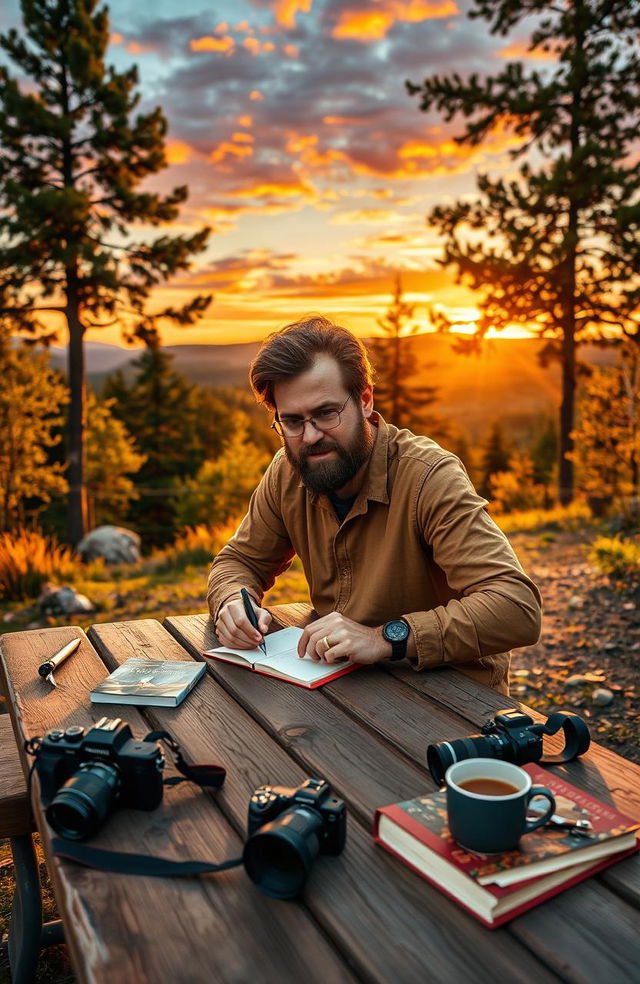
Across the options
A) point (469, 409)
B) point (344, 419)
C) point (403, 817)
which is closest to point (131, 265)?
point (344, 419)

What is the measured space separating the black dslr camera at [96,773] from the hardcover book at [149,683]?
0.47 metres

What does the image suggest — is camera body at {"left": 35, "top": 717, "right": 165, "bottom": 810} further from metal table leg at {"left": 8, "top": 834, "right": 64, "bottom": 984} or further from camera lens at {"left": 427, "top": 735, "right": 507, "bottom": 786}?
metal table leg at {"left": 8, "top": 834, "right": 64, "bottom": 984}

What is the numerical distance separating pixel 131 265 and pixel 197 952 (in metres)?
17.4

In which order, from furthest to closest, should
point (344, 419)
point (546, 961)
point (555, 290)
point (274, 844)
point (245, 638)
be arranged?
1. point (555, 290)
2. point (344, 419)
3. point (245, 638)
4. point (274, 844)
5. point (546, 961)

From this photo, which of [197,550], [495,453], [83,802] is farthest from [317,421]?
[495,453]

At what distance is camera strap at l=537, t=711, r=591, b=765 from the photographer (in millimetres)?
1673

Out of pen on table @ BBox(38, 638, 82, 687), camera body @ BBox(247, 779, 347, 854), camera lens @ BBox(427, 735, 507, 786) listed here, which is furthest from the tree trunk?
camera body @ BBox(247, 779, 347, 854)

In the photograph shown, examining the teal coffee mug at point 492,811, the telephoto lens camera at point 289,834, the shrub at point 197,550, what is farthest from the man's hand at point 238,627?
the shrub at point 197,550

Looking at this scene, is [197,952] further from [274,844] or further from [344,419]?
[344,419]

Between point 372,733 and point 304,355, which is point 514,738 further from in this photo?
point 304,355

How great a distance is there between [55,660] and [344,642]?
2.81ft

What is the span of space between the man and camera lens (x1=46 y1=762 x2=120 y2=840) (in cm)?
85

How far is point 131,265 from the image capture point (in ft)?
55.9

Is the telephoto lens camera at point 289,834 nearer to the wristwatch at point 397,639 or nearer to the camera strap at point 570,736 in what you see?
the camera strap at point 570,736
